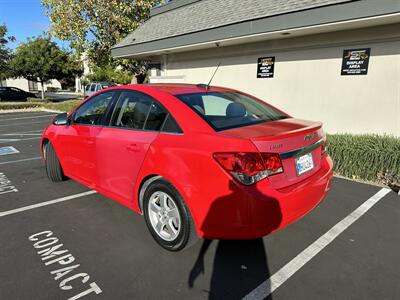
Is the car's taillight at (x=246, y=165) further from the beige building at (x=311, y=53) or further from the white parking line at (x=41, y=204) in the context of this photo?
the beige building at (x=311, y=53)

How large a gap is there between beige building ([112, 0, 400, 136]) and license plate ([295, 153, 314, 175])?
3186 mm

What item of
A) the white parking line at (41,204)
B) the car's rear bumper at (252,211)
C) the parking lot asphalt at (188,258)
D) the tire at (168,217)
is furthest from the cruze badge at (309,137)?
the white parking line at (41,204)

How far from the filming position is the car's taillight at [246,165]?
7.29ft

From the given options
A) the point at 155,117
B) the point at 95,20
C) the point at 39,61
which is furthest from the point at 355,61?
the point at 39,61

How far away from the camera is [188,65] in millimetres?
9367

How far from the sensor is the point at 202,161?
236cm

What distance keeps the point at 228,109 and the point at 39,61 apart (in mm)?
26922

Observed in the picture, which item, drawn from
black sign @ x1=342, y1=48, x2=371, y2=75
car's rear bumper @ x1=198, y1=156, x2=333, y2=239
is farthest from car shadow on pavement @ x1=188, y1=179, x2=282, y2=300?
black sign @ x1=342, y1=48, x2=371, y2=75

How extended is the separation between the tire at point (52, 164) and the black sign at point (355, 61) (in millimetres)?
5604

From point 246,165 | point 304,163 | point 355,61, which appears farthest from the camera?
point 355,61

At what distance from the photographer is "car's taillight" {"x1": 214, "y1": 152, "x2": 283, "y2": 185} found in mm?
2221

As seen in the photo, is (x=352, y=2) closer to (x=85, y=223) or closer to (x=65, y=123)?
(x=65, y=123)

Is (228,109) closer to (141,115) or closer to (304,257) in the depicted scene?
(141,115)

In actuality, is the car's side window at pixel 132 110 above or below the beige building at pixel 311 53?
below
